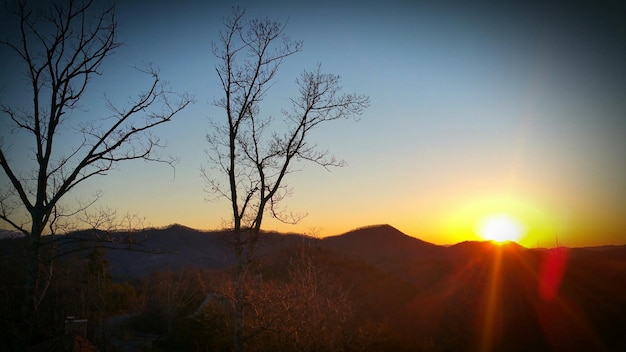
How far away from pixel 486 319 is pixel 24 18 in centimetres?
2533

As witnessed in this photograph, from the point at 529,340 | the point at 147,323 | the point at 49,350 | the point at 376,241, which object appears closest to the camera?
the point at 49,350

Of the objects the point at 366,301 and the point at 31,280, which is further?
the point at 366,301

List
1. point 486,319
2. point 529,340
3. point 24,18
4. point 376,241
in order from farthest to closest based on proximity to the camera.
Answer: point 376,241, point 486,319, point 529,340, point 24,18

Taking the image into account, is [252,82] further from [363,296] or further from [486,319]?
[363,296]

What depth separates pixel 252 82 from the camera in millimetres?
11258

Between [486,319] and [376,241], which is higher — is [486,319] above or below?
below

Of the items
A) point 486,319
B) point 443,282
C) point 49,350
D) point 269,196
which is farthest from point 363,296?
point 49,350

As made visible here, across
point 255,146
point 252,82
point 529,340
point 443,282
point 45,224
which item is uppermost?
point 252,82

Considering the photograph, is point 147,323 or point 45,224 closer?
point 45,224

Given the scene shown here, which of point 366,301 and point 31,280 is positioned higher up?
point 31,280

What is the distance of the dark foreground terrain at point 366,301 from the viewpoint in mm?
12508

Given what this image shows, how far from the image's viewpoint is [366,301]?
31.8 metres

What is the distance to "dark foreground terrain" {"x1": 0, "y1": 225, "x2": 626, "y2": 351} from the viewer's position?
12508 mm

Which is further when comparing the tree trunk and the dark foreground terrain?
the dark foreground terrain
